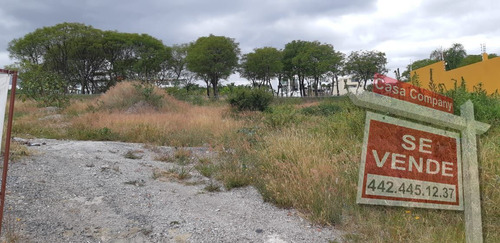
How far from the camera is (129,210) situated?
11.6 feet

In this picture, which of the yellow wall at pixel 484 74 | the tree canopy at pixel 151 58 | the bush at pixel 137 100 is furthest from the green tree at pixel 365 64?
the bush at pixel 137 100

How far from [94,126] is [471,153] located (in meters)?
9.25

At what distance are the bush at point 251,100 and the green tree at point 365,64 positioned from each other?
81.5 feet

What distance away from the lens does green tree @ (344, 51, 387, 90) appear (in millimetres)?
37469

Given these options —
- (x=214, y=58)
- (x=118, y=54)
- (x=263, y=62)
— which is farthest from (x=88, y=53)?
(x=263, y=62)

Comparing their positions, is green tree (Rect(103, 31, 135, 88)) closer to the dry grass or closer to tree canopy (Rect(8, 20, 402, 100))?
tree canopy (Rect(8, 20, 402, 100))

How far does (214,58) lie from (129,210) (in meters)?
33.1

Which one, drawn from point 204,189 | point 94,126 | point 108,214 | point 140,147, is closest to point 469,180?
point 204,189

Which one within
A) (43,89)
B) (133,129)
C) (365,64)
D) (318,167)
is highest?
(365,64)

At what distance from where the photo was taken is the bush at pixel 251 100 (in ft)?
50.3

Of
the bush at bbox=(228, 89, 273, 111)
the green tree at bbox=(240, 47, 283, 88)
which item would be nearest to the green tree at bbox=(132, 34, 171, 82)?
the green tree at bbox=(240, 47, 283, 88)

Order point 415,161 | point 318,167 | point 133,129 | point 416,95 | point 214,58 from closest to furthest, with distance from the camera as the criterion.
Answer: point 415,161, point 318,167, point 416,95, point 133,129, point 214,58

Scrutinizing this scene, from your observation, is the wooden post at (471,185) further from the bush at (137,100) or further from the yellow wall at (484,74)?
the bush at (137,100)

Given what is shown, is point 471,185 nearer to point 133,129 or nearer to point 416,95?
point 416,95
